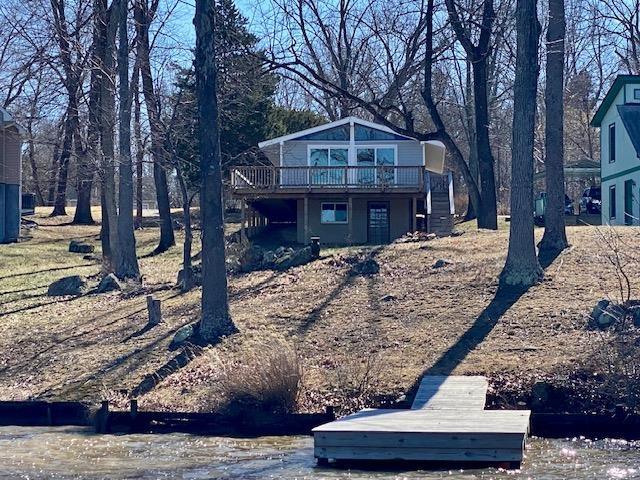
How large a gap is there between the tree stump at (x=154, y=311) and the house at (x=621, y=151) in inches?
857

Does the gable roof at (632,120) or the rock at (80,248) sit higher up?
the gable roof at (632,120)

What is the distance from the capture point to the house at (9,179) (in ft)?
141

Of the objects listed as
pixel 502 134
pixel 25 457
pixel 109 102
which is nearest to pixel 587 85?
pixel 502 134

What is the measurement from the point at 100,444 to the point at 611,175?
104ft

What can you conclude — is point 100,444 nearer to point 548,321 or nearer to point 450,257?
point 548,321

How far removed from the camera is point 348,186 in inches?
1505

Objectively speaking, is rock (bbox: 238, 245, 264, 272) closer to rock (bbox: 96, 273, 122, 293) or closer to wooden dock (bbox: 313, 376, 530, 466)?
rock (bbox: 96, 273, 122, 293)

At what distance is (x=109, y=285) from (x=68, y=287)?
1167mm

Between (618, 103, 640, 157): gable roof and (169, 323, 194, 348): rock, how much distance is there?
77.0 feet

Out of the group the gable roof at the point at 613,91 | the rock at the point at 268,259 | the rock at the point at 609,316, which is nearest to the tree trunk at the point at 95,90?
the rock at the point at 268,259

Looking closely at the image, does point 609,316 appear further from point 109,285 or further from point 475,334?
point 109,285

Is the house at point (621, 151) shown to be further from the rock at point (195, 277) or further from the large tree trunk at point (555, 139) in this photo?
the rock at point (195, 277)

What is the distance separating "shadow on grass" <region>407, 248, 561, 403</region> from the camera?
1743 cm

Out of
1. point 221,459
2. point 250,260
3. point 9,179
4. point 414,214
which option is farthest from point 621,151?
point 221,459
